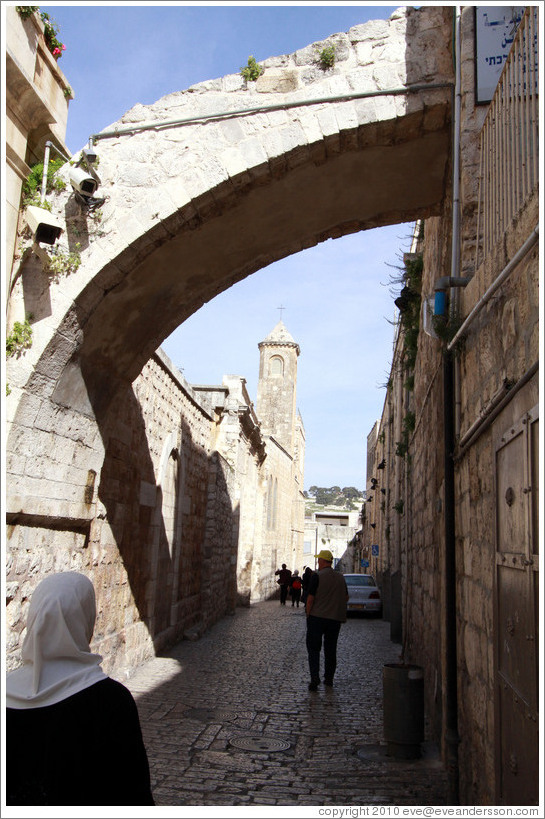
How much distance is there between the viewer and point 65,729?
2.04 metres

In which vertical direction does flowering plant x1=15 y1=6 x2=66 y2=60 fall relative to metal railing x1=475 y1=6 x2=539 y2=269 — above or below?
above

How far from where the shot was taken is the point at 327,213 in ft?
21.9

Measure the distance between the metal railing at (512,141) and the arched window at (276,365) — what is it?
126 feet

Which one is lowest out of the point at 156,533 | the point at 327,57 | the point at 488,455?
the point at 156,533

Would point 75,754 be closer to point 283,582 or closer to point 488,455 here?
point 488,455

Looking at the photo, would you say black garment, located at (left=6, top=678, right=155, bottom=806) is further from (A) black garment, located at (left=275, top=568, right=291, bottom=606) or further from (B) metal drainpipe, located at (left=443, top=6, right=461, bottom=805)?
(A) black garment, located at (left=275, top=568, right=291, bottom=606)

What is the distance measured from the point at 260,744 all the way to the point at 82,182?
467 cm

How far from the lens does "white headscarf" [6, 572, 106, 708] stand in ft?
6.91

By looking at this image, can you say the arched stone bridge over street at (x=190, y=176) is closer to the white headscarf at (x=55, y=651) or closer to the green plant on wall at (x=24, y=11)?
the green plant on wall at (x=24, y=11)

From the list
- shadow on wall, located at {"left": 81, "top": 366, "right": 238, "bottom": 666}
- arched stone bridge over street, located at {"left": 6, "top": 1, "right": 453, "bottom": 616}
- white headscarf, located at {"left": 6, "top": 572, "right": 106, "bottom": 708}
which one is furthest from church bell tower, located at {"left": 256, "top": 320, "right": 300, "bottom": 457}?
white headscarf, located at {"left": 6, "top": 572, "right": 106, "bottom": 708}

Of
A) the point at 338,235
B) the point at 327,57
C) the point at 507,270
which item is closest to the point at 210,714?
the point at 338,235

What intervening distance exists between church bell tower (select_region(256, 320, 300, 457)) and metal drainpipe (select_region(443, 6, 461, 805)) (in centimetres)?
3521

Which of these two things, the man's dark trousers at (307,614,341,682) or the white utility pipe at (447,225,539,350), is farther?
the man's dark trousers at (307,614,341,682)

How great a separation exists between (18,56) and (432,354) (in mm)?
4285
